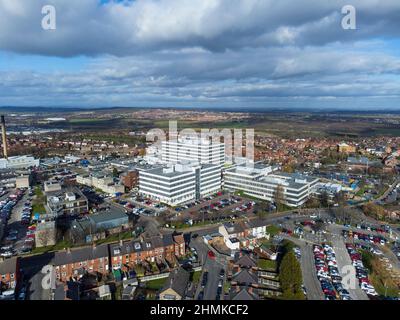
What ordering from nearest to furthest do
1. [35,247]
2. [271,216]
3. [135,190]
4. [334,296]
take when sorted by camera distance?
[334,296], [35,247], [271,216], [135,190]

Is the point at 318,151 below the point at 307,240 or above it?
above

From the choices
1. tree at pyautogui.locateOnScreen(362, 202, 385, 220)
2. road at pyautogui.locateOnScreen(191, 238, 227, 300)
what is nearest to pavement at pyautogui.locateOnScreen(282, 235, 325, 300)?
road at pyautogui.locateOnScreen(191, 238, 227, 300)

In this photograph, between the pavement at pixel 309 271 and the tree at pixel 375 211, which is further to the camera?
the tree at pixel 375 211

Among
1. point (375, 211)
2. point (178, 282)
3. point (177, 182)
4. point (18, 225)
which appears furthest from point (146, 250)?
point (375, 211)

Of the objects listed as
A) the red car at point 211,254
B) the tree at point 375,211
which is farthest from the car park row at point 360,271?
the red car at point 211,254

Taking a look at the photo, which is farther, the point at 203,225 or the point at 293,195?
the point at 293,195

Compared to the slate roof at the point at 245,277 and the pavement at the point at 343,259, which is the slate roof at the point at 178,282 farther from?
the pavement at the point at 343,259

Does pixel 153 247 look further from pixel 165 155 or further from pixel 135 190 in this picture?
pixel 165 155

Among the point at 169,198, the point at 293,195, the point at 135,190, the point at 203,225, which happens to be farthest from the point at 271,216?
the point at 135,190
